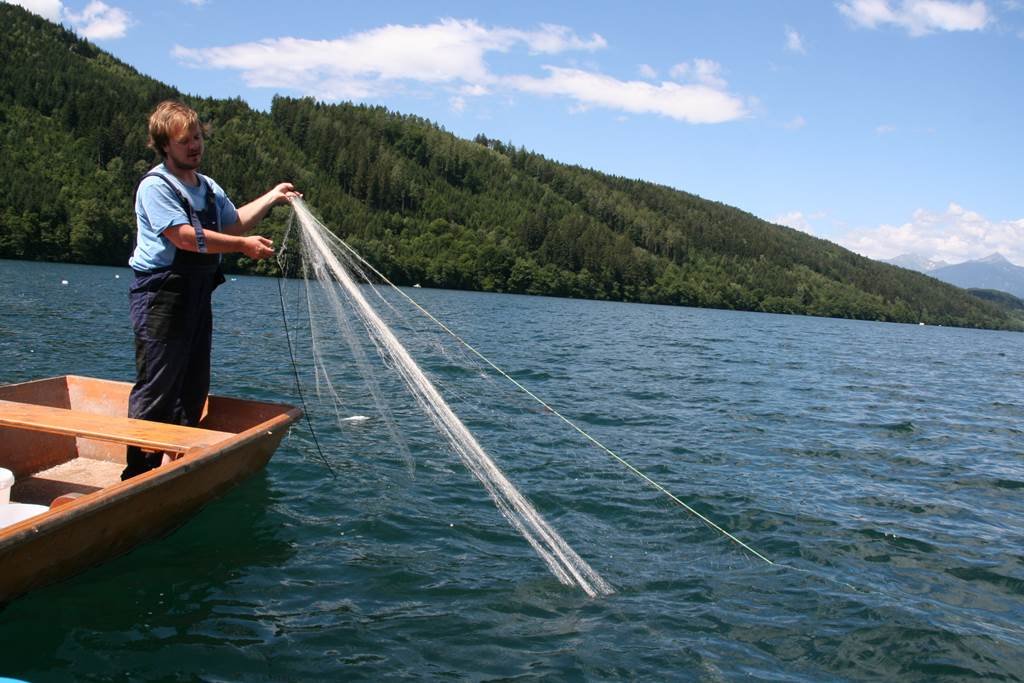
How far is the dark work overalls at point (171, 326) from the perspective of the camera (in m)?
6.18

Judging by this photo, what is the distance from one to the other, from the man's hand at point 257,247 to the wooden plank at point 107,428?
1.63 metres

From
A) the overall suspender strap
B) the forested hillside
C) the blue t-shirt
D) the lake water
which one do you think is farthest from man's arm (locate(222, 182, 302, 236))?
the forested hillside

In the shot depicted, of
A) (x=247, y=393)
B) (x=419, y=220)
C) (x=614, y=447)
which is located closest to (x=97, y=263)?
(x=419, y=220)

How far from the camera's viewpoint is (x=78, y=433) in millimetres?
5957

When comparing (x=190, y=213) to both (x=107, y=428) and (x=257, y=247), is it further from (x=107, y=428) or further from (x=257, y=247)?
(x=107, y=428)

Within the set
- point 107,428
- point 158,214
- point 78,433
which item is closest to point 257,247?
point 158,214

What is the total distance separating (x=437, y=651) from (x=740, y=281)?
184 meters

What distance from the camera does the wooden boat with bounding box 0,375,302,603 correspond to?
486 centimetres

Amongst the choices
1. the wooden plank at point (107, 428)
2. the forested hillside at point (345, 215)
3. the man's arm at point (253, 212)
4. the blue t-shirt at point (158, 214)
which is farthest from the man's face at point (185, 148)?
the forested hillside at point (345, 215)

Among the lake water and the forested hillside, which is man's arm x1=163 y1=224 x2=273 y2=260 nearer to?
the lake water

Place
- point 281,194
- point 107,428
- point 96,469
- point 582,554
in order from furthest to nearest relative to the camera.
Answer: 1. point 96,469
2. point 582,554
3. point 281,194
4. point 107,428

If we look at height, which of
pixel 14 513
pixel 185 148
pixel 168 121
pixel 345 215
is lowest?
pixel 14 513

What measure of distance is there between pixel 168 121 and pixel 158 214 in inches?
28.2

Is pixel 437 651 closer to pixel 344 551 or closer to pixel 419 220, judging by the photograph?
pixel 344 551
